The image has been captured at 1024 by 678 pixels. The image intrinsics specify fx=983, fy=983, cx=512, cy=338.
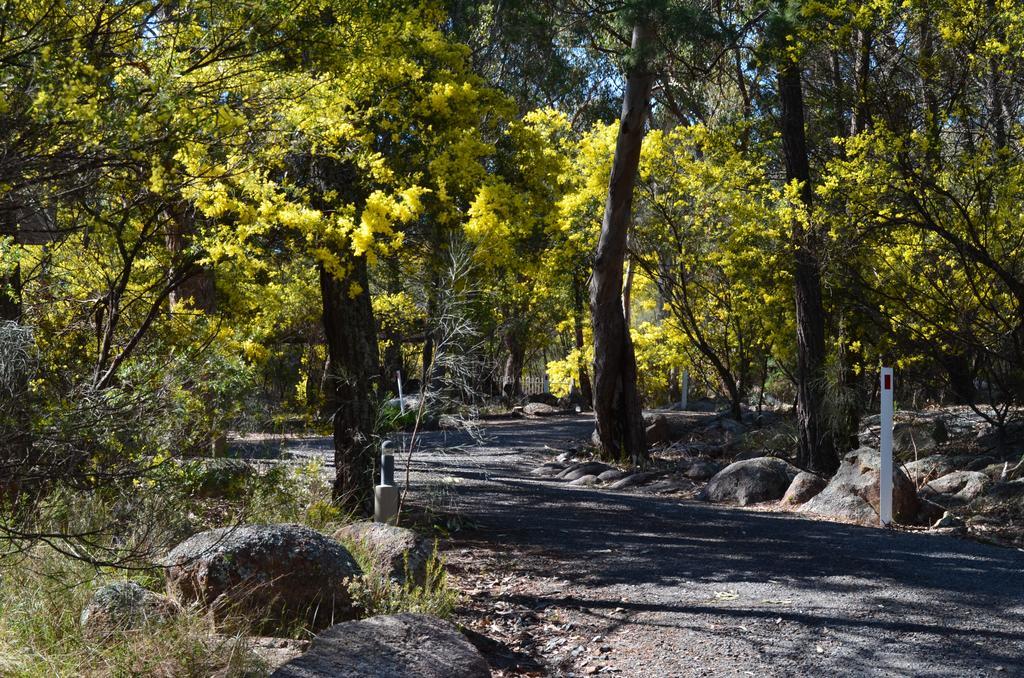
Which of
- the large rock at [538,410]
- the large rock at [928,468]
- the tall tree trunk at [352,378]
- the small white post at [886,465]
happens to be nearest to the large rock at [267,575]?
the tall tree trunk at [352,378]

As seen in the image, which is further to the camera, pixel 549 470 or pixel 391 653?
pixel 549 470

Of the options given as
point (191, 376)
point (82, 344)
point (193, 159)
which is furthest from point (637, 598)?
point (82, 344)

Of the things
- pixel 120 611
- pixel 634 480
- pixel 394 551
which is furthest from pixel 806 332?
pixel 120 611

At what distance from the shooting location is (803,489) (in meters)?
10.5

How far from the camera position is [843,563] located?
23.0 ft

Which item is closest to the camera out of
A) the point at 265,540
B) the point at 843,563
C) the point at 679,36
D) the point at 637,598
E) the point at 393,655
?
the point at 393,655

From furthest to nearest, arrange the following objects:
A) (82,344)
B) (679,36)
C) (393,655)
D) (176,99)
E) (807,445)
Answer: (807,445)
(679,36)
(82,344)
(176,99)
(393,655)

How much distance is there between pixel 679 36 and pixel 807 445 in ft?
18.1

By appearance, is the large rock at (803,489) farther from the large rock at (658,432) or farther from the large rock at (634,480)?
the large rock at (658,432)

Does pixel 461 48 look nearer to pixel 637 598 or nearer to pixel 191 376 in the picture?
pixel 191 376

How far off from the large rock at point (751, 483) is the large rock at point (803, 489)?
0.37 m

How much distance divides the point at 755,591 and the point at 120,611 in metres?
3.85

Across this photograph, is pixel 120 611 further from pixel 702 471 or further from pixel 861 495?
pixel 702 471

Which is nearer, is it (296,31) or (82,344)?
(296,31)
